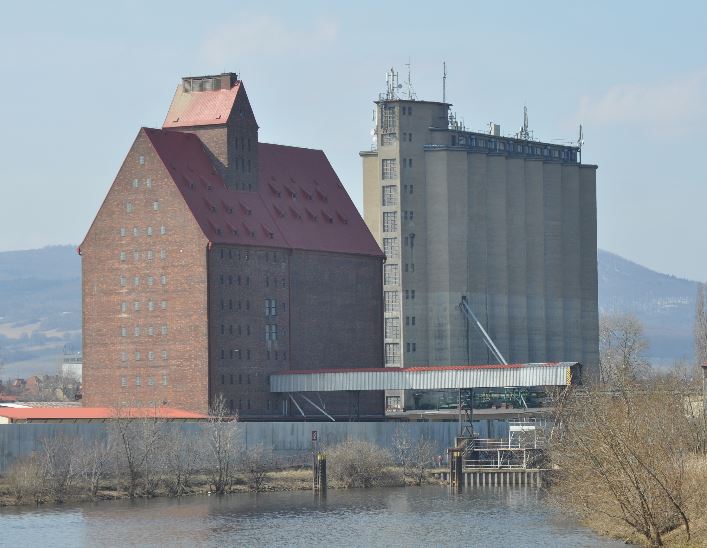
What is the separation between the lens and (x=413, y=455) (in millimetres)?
136625

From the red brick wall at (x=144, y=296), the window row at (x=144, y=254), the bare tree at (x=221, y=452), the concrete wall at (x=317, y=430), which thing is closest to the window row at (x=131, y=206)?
the red brick wall at (x=144, y=296)

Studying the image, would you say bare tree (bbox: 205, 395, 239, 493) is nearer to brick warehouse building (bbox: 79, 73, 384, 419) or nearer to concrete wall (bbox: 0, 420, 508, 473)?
concrete wall (bbox: 0, 420, 508, 473)

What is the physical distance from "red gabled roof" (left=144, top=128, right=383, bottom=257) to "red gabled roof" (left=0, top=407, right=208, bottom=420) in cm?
1412

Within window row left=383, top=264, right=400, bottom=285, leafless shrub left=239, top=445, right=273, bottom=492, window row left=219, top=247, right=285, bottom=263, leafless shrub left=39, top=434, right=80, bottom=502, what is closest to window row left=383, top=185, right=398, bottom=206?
window row left=383, top=264, right=400, bottom=285

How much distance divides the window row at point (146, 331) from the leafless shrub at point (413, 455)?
755 inches

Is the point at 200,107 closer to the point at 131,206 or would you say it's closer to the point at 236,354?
the point at 131,206

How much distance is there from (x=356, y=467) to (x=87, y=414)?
1847 cm

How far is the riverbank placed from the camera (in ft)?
368

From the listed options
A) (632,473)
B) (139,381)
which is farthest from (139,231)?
(632,473)

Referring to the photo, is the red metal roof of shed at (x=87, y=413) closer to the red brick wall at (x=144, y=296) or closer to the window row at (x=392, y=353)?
the red brick wall at (x=144, y=296)

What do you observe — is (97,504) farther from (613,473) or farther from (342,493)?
(613,473)

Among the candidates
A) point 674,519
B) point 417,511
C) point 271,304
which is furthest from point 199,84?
point 674,519

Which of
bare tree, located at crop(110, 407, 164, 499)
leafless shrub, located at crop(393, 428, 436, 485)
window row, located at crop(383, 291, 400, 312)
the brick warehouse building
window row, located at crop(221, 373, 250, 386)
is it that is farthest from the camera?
window row, located at crop(383, 291, 400, 312)

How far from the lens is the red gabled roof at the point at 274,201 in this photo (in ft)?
474
